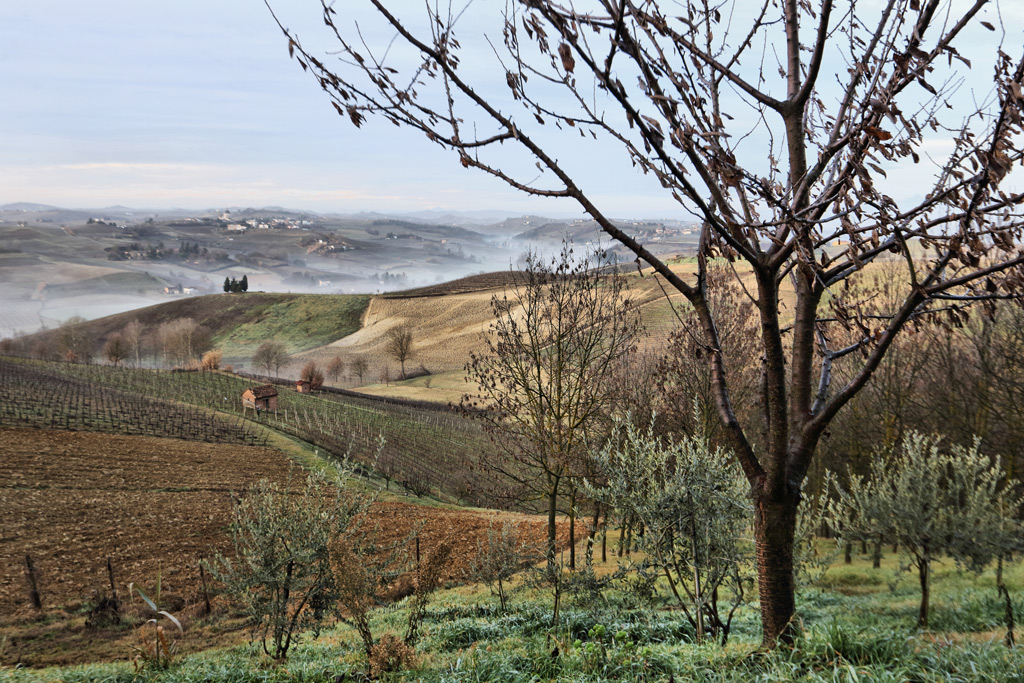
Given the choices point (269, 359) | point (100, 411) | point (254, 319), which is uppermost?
point (254, 319)

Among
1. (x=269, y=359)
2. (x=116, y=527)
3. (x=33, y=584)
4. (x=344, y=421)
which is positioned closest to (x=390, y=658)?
(x=33, y=584)

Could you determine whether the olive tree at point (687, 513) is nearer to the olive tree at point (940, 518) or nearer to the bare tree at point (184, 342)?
the olive tree at point (940, 518)

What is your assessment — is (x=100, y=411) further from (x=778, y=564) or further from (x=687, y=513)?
(x=778, y=564)

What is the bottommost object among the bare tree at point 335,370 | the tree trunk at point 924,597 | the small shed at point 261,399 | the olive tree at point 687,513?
the bare tree at point 335,370

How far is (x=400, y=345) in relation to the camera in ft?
192

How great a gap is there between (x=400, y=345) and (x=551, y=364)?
47002 mm

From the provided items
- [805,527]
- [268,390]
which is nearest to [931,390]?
[805,527]

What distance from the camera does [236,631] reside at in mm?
10953

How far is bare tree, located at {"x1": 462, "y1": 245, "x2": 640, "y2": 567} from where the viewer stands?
40.6 feet

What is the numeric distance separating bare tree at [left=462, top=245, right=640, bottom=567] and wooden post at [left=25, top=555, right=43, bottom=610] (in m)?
9.22

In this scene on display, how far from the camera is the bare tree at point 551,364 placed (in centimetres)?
1237

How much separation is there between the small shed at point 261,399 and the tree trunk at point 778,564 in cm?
2910

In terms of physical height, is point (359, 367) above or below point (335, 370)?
above

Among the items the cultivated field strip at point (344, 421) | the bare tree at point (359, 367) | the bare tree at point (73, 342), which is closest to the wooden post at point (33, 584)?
the cultivated field strip at point (344, 421)
